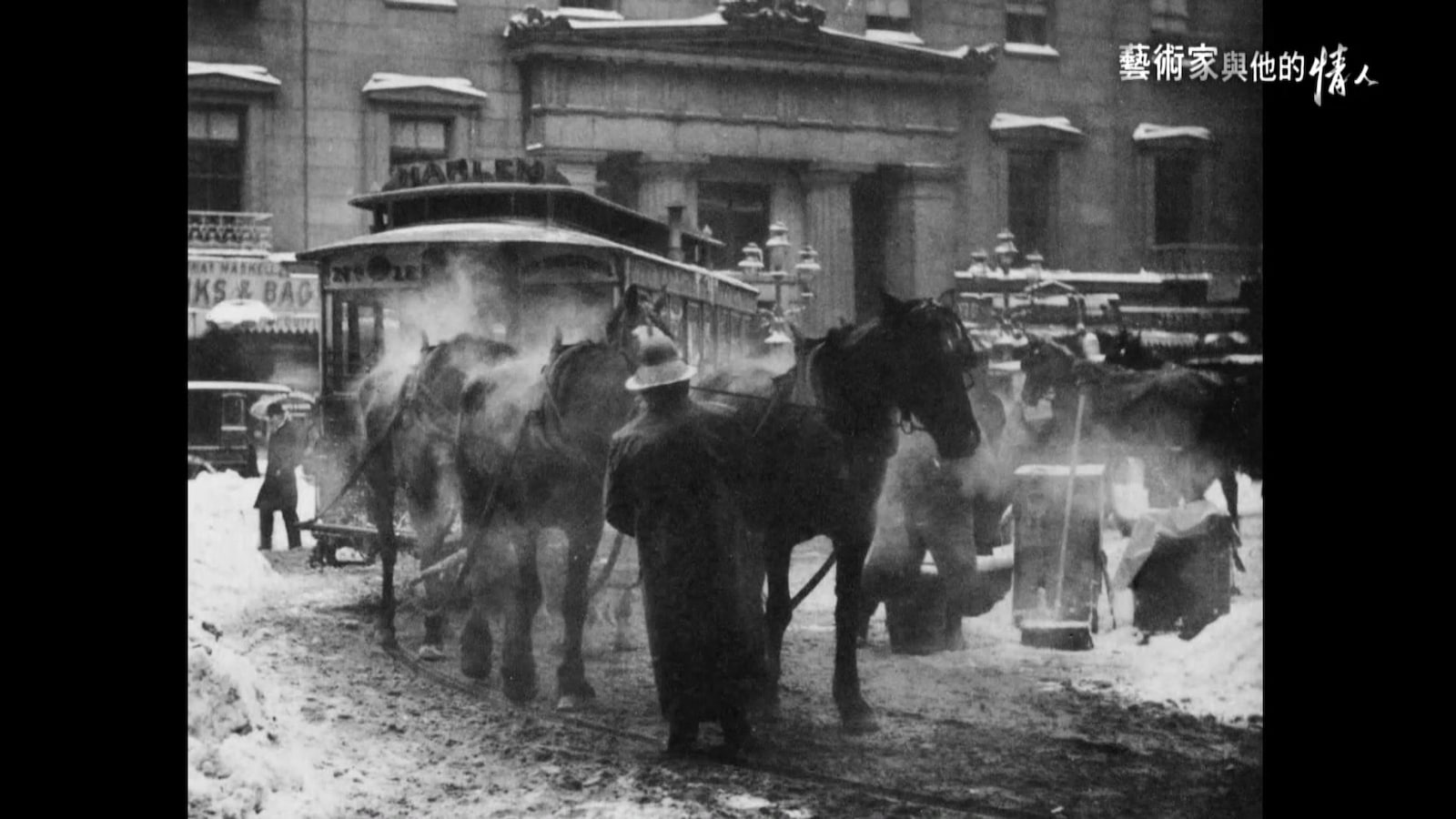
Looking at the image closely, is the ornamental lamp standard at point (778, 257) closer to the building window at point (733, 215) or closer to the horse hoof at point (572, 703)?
the building window at point (733, 215)

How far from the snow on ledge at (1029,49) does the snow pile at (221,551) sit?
11.9 feet

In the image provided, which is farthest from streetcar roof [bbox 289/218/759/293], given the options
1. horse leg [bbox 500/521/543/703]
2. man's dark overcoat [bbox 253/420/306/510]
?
horse leg [bbox 500/521/543/703]

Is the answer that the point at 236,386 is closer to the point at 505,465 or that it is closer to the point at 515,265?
the point at 505,465

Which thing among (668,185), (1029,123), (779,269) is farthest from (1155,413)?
(668,185)

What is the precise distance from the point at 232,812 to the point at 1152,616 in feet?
12.5

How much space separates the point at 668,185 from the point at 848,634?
1966mm

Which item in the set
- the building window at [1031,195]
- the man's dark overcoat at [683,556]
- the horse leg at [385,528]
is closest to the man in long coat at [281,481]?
the horse leg at [385,528]

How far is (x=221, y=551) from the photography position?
226 inches

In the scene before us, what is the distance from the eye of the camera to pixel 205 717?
507 cm

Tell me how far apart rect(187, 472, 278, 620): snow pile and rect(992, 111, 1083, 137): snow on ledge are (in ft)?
11.2

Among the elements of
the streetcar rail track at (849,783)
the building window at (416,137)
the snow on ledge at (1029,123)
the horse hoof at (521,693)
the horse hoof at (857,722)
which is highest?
the snow on ledge at (1029,123)

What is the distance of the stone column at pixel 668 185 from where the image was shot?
5.96 metres

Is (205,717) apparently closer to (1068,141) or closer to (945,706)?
(945,706)

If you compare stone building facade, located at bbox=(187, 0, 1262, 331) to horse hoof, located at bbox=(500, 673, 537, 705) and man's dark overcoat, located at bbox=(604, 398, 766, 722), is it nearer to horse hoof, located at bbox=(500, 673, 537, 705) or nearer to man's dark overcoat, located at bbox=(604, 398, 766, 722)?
man's dark overcoat, located at bbox=(604, 398, 766, 722)
